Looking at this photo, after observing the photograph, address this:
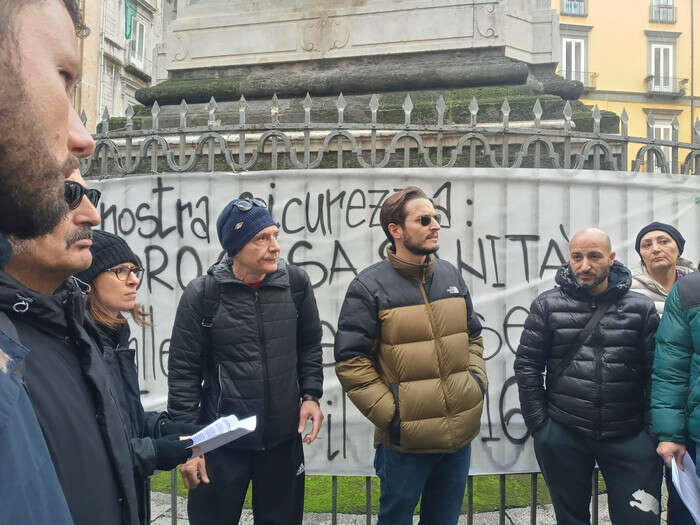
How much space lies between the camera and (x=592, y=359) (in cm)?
284

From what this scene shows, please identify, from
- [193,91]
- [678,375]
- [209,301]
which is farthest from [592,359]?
[193,91]

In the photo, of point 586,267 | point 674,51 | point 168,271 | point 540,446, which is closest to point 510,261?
point 586,267

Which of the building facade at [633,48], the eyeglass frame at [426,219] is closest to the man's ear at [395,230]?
the eyeglass frame at [426,219]

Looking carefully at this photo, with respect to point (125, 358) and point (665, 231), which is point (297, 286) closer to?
point (125, 358)

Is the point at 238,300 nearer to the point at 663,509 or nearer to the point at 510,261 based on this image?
the point at 510,261

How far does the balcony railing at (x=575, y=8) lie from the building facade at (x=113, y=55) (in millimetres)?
20035

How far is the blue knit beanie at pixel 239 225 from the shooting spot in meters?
2.74

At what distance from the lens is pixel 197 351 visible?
105 inches

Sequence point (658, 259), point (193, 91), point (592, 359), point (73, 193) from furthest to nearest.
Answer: point (193, 91)
point (658, 259)
point (592, 359)
point (73, 193)

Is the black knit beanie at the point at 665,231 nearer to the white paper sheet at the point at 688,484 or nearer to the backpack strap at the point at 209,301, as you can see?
the white paper sheet at the point at 688,484

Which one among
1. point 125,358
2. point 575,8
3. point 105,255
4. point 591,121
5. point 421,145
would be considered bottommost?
point 125,358

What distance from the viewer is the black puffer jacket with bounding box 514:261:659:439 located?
279 cm

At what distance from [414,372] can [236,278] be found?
3.18 feet

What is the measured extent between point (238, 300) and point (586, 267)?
1.79 meters
